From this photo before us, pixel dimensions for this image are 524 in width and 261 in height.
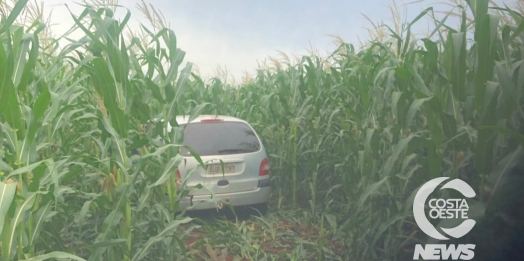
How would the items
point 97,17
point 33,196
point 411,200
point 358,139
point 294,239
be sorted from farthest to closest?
point 294,239 → point 358,139 → point 97,17 → point 411,200 → point 33,196

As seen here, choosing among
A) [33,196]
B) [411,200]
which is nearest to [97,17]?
[33,196]

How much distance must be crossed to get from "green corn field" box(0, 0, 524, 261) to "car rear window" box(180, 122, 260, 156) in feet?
1.52

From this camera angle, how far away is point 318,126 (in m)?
4.31

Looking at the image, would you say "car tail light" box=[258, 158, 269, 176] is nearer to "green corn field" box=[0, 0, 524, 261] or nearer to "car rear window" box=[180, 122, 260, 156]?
"car rear window" box=[180, 122, 260, 156]

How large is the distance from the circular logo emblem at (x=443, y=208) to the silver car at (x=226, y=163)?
6.47ft

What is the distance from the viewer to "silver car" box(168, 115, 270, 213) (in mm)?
3877

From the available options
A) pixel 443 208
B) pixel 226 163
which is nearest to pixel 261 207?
pixel 226 163

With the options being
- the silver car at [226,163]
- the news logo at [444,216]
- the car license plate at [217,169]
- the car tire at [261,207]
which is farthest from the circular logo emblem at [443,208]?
the car tire at [261,207]

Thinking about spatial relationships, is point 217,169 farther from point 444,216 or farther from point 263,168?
point 444,216

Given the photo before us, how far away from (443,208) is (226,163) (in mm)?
2260

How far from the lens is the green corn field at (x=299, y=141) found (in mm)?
1903

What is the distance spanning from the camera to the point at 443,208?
2.18 meters

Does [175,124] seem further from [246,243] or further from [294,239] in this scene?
[294,239]

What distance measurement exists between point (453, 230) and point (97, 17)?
7.52ft
